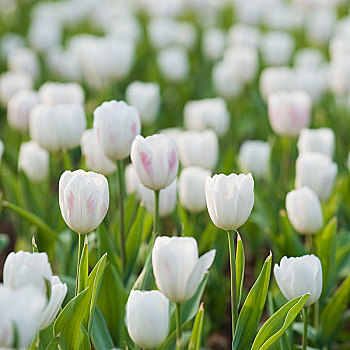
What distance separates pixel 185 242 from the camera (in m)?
1.23

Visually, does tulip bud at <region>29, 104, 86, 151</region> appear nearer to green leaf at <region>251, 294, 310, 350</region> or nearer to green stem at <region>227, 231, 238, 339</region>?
green stem at <region>227, 231, 238, 339</region>

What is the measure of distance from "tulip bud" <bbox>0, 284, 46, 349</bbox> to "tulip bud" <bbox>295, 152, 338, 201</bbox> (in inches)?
45.2

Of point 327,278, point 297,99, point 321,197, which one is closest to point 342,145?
point 297,99

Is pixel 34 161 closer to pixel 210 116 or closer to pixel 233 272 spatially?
pixel 210 116

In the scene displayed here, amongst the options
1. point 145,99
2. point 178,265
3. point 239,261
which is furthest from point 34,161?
point 178,265

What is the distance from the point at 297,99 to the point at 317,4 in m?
3.20

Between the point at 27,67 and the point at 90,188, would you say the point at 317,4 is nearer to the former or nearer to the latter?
the point at 27,67

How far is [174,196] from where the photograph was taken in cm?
192

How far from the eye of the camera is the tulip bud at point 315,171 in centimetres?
196

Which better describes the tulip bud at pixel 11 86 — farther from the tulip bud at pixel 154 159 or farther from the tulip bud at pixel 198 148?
the tulip bud at pixel 154 159

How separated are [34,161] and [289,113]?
2.85ft

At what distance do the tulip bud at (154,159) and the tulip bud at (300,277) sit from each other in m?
0.33

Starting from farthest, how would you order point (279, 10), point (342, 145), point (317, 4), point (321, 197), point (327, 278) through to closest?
point (317, 4), point (279, 10), point (342, 145), point (321, 197), point (327, 278)

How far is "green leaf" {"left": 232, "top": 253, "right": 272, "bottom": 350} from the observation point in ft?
4.70
